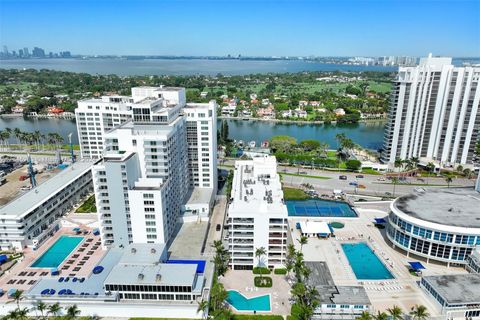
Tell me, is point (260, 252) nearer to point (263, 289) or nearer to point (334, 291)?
point (263, 289)

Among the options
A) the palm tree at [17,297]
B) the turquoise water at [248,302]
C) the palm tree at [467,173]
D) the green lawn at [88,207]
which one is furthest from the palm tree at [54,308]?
the palm tree at [467,173]

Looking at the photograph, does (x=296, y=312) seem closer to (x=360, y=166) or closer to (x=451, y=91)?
(x=360, y=166)

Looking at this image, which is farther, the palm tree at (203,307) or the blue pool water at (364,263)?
the blue pool water at (364,263)

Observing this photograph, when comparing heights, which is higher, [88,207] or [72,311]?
[72,311]

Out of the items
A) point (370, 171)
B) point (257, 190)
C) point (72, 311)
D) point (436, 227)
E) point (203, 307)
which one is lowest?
point (370, 171)

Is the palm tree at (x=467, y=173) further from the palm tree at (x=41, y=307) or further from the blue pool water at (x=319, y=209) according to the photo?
the palm tree at (x=41, y=307)

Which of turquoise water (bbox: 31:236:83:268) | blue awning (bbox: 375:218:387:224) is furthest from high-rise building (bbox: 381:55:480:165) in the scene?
turquoise water (bbox: 31:236:83:268)

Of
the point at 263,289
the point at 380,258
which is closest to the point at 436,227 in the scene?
the point at 380,258

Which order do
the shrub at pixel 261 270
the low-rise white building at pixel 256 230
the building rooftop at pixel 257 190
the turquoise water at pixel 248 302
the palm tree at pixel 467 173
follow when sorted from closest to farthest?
the turquoise water at pixel 248 302 → the low-rise white building at pixel 256 230 → the shrub at pixel 261 270 → the building rooftop at pixel 257 190 → the palm tree at pixel 467 173

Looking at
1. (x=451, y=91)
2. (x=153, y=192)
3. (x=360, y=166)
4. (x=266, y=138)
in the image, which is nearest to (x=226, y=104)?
(x=266, y=138)
